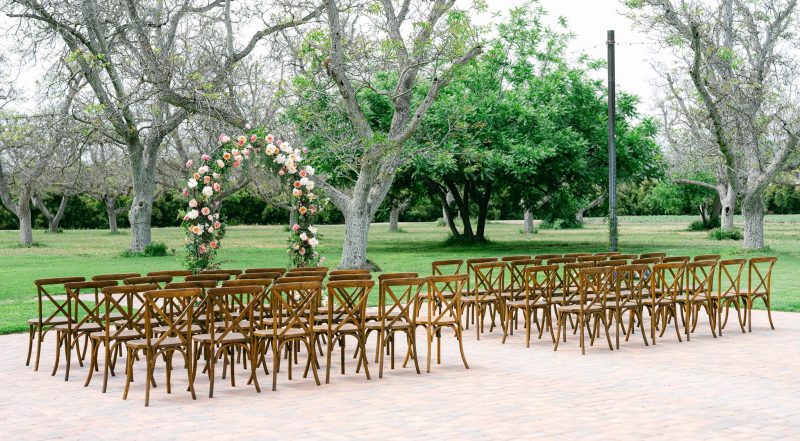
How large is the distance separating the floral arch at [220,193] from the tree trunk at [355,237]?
225 inches

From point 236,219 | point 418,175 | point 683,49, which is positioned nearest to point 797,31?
point 683,49

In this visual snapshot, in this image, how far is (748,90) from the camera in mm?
31328

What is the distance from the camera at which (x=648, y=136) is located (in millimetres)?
37062

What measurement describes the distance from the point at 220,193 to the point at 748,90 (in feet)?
67.1

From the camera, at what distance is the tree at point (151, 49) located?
77.7 ft

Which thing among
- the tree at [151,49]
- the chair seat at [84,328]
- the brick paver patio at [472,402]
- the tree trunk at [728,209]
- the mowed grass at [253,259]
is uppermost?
the tree at [151,49]

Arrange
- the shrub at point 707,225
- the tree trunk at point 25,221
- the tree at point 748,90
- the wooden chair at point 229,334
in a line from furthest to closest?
the shrub at point 707,225 < the tree trunk at point 25,221 < the tree at point 748,90 < the wooden chair at point 229,334

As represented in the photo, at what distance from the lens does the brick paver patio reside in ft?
23.3

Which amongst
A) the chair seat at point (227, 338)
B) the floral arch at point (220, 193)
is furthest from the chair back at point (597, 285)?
the floral arch at point (220, 193)

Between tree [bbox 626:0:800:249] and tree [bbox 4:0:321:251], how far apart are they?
1255 centimetres

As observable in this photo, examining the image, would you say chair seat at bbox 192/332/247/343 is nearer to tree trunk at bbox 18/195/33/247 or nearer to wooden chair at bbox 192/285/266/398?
wooden chair at bbox 192/285/266/398

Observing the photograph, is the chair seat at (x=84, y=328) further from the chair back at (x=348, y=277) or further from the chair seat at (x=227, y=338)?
the chair back at (x=348, y=277)

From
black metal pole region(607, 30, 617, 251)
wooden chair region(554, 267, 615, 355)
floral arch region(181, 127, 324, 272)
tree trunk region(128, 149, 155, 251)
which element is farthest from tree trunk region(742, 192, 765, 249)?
wooden chair region(554, 267, 615, 355)

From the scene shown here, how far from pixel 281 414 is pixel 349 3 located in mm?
16649
